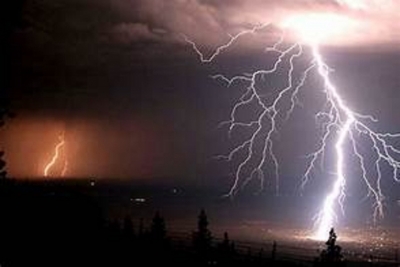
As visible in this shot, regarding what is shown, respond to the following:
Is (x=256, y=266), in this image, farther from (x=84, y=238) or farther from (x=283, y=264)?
(x=84, y=238)

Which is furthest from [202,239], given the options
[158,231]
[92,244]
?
[92,244]

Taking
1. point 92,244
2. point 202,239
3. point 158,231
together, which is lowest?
point 92,244

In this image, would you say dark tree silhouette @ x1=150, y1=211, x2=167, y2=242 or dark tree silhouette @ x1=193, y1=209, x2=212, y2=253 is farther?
dark tree silhouette @ x1=150, y1=211, x2=167, y2=242

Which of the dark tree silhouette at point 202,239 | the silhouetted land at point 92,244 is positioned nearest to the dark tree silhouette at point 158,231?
the silhouetted land at point 92,244

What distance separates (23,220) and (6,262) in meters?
6.87

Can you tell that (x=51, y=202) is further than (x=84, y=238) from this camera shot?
Yes

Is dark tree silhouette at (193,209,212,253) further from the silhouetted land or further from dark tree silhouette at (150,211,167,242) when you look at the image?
dark tree silhouette at (150,211,167,242)

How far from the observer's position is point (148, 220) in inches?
6122

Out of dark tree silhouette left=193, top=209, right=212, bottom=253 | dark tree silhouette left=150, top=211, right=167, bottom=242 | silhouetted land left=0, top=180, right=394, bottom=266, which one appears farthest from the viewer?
dark tree silhouette left=150, top=211, right=167, bottom=242

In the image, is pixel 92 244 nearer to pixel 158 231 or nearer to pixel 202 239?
pixel 158 231

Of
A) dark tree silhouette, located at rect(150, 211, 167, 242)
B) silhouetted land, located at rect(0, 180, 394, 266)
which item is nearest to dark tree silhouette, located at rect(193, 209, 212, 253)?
silhouetted land, located at rect(0, 180, 394, 266)

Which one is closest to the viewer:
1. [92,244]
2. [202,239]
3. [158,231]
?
[92,244]

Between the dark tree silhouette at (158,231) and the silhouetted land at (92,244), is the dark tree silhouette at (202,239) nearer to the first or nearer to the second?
the silhouetted land at (92,244)

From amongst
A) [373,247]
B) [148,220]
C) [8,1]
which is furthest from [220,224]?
[8,1]
